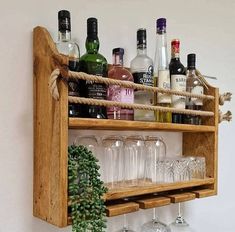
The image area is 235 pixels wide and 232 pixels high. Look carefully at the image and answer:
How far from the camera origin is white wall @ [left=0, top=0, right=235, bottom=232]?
0.76m

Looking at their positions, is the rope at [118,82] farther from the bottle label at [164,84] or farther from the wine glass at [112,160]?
the wine glass at [112,160]

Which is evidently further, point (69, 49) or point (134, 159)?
point (134, 159)

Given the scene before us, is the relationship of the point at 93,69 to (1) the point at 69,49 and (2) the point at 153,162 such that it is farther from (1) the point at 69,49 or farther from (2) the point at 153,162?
(2) the point at 153,162

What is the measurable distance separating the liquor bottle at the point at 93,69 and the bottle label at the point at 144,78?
0.38 feet

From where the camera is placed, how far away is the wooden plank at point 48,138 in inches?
26.3

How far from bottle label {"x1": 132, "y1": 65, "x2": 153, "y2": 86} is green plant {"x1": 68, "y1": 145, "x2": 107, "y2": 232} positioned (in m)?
0.25

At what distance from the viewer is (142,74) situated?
0.84 m

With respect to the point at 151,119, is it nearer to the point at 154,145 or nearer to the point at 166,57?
the point at 154,145

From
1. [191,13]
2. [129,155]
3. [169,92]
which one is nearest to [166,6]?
[191,13]

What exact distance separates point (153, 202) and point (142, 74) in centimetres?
36

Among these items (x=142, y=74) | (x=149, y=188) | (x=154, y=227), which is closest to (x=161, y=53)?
(x=142, y=74)

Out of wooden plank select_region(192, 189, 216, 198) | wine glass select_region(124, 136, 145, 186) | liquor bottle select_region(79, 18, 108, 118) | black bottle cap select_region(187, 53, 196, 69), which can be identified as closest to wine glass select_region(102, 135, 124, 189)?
wine glass select_region(124, 136, 145, 186)

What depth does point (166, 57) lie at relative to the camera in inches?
39.6

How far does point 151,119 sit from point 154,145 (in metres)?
0.12
